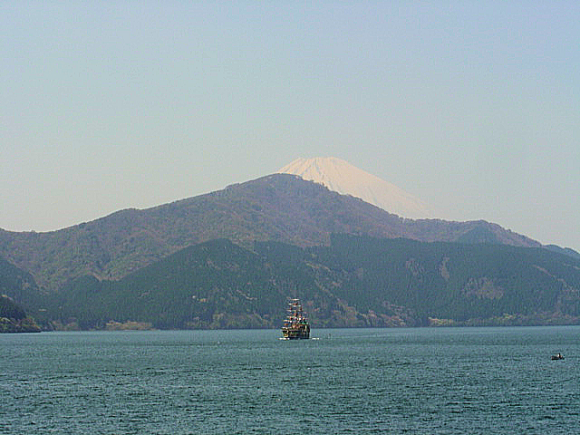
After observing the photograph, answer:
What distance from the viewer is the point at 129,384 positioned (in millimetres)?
170875

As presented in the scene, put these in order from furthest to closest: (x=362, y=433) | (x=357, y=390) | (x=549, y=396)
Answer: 1. (x=357, y=390)
2. (x=549, y=396)
3. (x=362, y=433)

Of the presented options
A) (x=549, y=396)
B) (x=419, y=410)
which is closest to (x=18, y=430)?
(x=419, y=410)

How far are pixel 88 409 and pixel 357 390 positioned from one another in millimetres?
47107

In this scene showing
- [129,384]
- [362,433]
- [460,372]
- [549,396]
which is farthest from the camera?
[460,372]

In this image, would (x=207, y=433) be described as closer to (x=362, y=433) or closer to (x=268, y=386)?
(x=362, y=433)

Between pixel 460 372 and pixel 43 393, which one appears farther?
pixel 460 372

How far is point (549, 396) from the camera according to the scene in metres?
145

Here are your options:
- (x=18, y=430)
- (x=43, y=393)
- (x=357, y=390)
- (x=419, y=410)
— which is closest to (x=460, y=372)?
(x=357, y=390)

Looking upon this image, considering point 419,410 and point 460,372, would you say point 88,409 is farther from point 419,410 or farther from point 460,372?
point 460,372

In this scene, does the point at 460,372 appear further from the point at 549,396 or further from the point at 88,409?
the point at 88,409

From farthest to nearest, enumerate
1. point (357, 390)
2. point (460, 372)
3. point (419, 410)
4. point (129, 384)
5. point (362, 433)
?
point (460, 372) < point (129, 384) < point (357, 390) < point (419, 410) < point (362, 433)

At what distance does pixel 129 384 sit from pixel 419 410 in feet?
207

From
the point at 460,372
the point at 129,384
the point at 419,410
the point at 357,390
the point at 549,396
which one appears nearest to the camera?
the point at 419,410

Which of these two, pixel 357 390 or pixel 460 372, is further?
pixel 460 372
